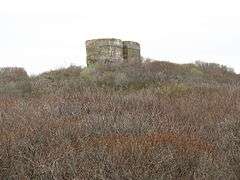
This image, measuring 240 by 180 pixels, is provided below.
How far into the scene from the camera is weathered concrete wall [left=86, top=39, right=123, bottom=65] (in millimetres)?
17109

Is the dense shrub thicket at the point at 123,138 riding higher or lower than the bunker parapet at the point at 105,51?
lower

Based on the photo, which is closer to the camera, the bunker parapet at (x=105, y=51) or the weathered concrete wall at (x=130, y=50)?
the bunker parapet at (x=105, y=51)

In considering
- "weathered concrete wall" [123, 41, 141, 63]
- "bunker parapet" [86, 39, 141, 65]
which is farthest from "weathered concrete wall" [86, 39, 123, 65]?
"weathered concrete wall" [123, 41, 141, 63]

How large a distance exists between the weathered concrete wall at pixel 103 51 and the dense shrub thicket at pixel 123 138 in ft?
23.3

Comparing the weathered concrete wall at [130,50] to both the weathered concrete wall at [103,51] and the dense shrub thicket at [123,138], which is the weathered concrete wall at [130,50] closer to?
the weathered concrete wall at [103,51]

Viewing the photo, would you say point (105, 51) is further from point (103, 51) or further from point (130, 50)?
point (130, 50)

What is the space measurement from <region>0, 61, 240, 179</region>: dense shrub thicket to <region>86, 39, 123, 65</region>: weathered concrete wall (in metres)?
7.09

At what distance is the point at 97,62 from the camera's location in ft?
56.0

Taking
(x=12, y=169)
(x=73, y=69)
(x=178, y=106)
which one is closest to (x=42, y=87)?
(x=73, y=69)

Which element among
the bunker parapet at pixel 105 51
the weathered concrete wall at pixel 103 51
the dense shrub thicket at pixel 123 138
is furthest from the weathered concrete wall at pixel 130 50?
the dense shrub thicket at pixel 123 138

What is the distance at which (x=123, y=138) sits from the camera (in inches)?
211

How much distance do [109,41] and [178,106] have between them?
29.7 feet

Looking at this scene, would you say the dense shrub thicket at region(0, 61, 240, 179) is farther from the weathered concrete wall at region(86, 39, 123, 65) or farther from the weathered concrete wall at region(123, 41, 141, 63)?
the weathered concrete wall at region(123, 41, 141, 63)

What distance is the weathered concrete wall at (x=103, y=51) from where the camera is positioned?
56.1ft
